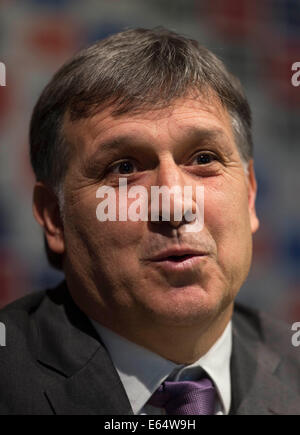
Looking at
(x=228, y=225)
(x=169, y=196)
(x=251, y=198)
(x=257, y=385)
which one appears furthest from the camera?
(x=251, y=198)

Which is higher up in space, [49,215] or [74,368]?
[49,215]

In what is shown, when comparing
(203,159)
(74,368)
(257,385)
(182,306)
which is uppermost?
(203,159)

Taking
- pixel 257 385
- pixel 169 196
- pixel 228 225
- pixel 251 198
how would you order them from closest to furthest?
pixel 169 196, pixel 228 225, pixel 257 385, pixel 251 198

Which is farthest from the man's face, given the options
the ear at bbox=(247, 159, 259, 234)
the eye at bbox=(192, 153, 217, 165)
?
the ear at bbox=(247, 159, 259, 234)

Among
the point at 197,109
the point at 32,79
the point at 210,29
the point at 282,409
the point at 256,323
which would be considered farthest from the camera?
the point at 210,29

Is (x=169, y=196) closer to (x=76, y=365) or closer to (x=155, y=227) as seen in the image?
(x=155, y=227)

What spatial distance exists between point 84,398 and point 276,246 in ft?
5.65

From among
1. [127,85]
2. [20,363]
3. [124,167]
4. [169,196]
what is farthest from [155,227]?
[20,363]

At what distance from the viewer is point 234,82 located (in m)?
1.63

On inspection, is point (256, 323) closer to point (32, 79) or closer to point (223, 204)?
point (223, 204)

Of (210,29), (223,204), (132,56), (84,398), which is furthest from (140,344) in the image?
(210,29)

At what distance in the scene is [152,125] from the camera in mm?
1396

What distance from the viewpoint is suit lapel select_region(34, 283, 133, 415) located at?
1.36 metres

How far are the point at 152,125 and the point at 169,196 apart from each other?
189 millimetres
